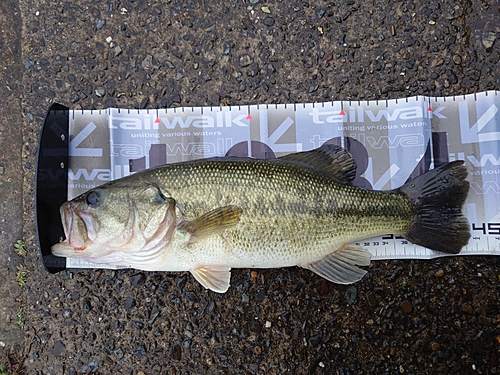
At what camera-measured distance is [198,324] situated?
2.72 meters

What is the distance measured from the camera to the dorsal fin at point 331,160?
8.16 feet

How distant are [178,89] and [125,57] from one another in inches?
18.7

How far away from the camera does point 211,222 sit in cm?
218

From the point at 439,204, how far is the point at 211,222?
4.80 ft

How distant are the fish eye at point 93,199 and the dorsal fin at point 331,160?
1155 millimetres

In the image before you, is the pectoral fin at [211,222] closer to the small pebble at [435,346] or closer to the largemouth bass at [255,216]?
the largemouth bass at [255,216]

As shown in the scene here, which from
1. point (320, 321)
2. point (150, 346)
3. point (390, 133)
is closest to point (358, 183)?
point (390, 133)

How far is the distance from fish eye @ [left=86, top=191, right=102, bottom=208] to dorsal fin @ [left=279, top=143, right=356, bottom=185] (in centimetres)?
116

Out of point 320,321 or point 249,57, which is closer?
point 320,321

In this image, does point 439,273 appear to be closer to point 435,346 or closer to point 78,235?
point 435,346

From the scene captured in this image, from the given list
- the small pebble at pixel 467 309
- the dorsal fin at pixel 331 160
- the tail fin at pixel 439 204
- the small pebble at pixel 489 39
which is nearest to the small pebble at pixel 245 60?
the dorsal fin at pixel 331 160

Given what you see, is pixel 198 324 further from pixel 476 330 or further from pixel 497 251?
pixel 497 251

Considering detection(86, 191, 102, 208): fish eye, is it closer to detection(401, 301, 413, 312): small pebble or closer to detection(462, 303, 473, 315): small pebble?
detection(401, 301, 413, 312): small pebble

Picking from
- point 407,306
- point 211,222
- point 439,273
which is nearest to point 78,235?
point 211,222
